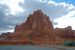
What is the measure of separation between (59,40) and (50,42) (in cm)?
822

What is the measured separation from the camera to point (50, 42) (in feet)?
645

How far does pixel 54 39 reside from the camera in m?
200

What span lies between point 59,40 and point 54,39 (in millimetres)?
5870

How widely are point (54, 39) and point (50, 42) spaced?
559 centimetres

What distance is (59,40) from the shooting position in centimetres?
19562
